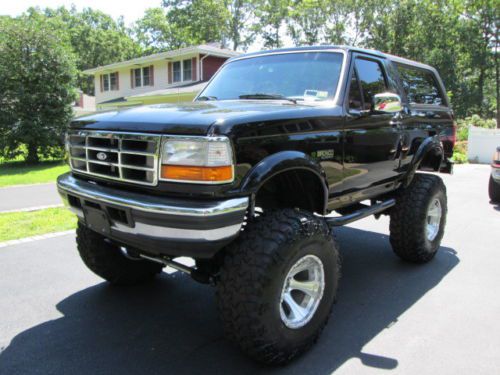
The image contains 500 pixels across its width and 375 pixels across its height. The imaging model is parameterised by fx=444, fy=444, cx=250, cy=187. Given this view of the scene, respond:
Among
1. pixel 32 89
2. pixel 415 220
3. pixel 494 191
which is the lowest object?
pixel 494 191

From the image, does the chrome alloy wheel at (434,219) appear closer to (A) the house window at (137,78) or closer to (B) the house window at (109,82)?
(A) the house window at (137,78)

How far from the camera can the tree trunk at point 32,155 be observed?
16.1m

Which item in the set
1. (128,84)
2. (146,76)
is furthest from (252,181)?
(128,84)

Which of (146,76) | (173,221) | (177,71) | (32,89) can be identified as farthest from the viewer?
(146,76)

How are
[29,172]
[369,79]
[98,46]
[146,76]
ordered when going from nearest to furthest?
[369,79], [29,172], [146,76], [98,46]

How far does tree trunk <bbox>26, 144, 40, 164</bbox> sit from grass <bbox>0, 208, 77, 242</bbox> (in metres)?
9.97

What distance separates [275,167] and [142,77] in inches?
1064

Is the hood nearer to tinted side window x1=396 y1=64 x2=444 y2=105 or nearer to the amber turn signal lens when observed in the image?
the amber turn signal lens

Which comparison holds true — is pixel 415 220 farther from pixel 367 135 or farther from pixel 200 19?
pixel 200 19

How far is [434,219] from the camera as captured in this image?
16.2 ft

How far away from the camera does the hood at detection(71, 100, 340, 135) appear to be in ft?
8.34

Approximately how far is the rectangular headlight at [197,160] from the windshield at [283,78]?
1.23 meters

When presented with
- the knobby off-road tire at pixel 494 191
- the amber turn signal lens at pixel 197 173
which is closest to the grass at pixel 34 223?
the amber turn signal lens at pixel 197 173

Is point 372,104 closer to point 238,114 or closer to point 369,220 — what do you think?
point 238,114
